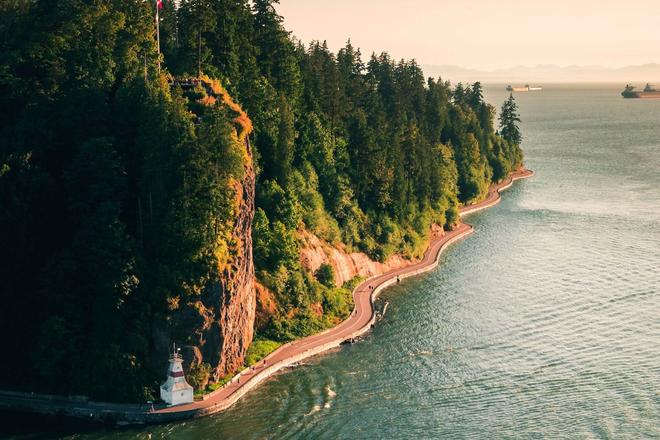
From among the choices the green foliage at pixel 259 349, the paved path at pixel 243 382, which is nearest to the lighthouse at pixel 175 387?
the paved path at pixel 243 382

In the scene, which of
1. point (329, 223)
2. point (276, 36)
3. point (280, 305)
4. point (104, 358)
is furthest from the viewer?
point (276, 36)

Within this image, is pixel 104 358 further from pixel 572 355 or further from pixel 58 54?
pixel 572 355

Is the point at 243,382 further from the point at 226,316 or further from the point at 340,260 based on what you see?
the point at 340,260

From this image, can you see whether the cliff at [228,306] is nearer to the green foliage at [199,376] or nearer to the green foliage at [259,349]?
the green foliage at [199,376]

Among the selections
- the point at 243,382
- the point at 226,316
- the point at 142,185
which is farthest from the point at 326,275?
the point at 142,185

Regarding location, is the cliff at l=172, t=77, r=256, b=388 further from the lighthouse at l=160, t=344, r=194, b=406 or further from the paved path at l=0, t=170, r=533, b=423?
the lighthouse at l=160, t=344, r=194, b=406

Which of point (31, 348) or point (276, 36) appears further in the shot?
point (276, 36)

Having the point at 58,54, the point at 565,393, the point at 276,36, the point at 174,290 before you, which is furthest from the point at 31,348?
the point at 276,36
